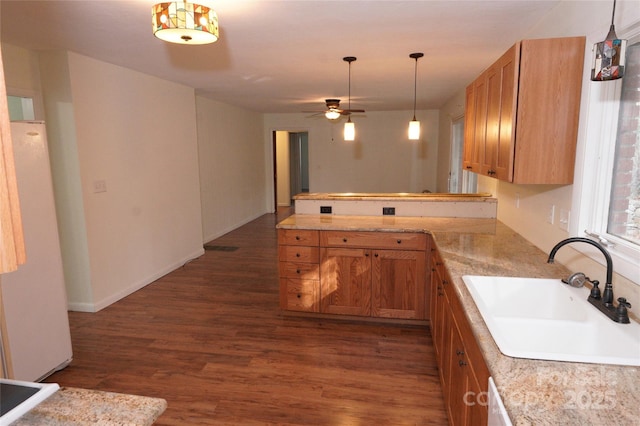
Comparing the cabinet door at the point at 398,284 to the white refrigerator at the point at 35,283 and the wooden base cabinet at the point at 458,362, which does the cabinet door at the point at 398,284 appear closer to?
the wooden base cabinet at the point at 458,362

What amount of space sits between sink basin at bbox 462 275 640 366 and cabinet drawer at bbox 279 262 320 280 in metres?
1.64

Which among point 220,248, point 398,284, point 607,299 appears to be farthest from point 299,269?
point 220,248

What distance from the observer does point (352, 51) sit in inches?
132

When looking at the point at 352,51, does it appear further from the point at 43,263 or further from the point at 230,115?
the point at 230,115

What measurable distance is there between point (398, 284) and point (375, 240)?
429 millimetres

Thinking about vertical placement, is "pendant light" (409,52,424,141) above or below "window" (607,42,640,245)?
above

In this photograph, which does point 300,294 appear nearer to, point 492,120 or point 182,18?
point 492,120

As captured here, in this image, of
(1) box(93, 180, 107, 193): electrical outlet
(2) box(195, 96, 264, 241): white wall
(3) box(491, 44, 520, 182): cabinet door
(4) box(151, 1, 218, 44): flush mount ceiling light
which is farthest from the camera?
(2) box(195, 96, 264, 241): white wall

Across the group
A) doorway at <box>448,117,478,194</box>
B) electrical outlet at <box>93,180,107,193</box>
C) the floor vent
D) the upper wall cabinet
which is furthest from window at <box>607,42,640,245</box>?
the floor vent

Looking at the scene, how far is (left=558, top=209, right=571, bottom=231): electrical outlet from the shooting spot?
210 cm

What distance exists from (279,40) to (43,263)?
7.63 ft

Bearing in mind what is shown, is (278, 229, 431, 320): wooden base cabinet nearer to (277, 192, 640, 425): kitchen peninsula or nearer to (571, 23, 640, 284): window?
(277, 192, 640, 425): kitchen peninsula

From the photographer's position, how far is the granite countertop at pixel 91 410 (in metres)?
0.94

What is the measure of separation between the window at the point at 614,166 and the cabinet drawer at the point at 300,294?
2105 millimetres
